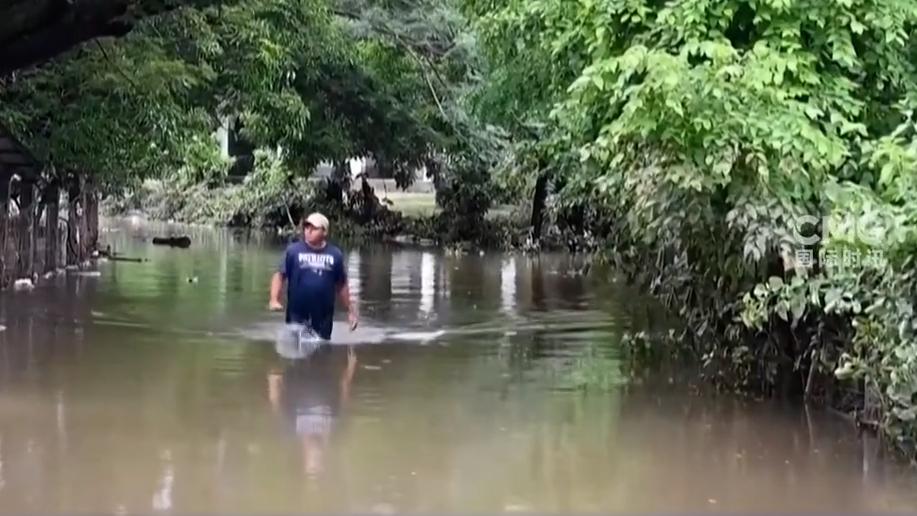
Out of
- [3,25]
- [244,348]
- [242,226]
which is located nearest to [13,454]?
[244,348]

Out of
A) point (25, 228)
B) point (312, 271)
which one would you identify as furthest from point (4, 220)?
point (312, 271)

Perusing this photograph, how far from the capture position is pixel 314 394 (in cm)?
1098

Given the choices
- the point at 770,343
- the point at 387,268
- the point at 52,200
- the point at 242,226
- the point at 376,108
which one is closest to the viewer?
the point at 770,343

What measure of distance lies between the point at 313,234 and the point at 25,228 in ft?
27.1

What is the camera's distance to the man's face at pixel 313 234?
12.9 metres

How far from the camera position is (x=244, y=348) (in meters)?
13.6

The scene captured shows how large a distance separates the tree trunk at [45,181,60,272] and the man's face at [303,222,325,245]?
32.0ft

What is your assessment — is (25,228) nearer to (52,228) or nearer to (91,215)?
(52,228)

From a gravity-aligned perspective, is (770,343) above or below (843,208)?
below

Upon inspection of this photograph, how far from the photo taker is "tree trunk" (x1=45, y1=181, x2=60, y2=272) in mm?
21406

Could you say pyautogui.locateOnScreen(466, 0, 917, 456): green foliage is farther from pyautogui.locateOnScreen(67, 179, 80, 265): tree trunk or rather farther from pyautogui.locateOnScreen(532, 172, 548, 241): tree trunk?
pyautogui.locateOnScreen(532, 172, 548, 241): tree trunk

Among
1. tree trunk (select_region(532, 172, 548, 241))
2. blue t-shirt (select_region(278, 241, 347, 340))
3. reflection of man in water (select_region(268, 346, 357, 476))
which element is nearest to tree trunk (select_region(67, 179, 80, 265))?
reflection of man in water (select_region(268, 346, 357, 476))

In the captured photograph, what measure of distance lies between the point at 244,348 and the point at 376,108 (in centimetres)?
1742

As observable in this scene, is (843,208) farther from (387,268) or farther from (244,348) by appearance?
(387,268)
